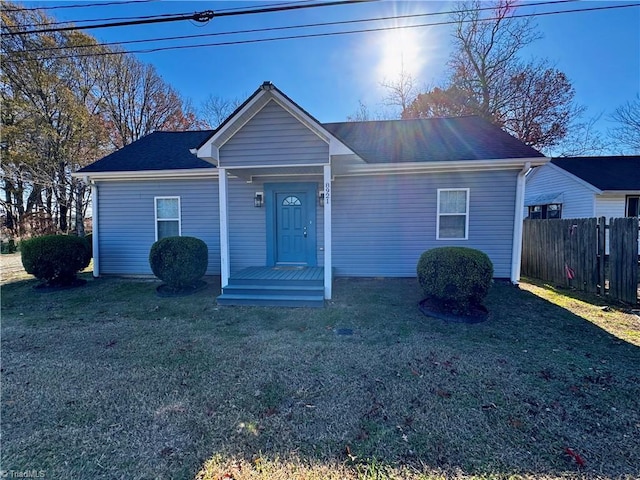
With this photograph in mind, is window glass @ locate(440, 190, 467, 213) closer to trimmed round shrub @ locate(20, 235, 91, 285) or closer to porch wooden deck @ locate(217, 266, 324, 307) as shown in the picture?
porch wooden deck @ locate(217, 266, 324, 307)

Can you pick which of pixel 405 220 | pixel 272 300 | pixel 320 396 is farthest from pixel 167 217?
pixel 320 396

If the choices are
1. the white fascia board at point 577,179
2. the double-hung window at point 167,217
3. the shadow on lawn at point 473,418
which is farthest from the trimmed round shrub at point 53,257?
the white fascia board at point 577,179

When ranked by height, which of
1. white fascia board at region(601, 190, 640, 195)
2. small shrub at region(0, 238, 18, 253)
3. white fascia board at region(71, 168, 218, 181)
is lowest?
small shrub at region(0, 238, 18, 253)

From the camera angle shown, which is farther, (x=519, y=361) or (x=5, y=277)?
(x=5, y=277)

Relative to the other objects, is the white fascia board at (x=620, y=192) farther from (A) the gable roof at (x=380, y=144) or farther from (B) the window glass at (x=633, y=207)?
(A) the gable roof at (x=380, y=144)

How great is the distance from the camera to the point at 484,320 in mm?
5156

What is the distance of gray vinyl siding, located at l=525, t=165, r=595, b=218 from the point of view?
40.9 feet

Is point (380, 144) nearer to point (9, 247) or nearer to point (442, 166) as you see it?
point (442, 166)

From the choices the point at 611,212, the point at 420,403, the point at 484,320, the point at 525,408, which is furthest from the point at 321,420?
the point at 611,212

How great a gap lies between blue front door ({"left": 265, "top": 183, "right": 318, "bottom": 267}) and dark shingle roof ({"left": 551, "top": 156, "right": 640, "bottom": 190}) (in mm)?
12647

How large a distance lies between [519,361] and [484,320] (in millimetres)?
1400

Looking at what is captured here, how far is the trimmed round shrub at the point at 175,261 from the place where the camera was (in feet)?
22.1

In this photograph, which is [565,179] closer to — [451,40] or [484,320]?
[451,40]

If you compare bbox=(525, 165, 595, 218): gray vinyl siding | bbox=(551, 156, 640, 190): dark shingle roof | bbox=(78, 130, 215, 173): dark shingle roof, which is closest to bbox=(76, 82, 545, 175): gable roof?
bbox=(78, 130, 215, 173): dark shingle roof
